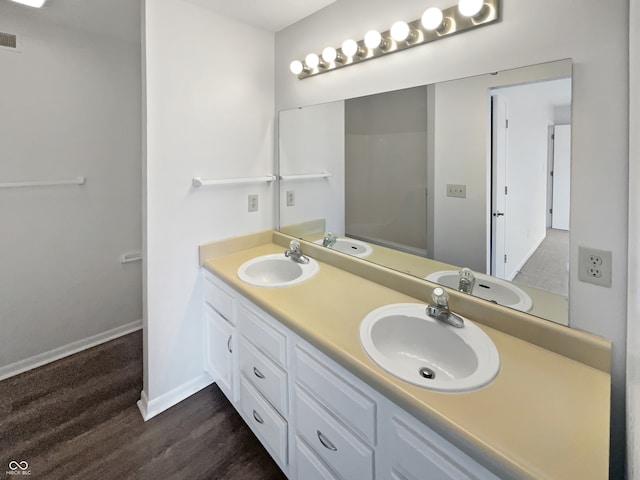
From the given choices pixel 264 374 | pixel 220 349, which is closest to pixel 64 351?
pixel 220 349

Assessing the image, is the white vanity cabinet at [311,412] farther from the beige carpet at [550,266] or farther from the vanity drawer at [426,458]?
the beige carpet at [550,266]

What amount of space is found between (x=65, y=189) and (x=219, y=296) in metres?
1.42

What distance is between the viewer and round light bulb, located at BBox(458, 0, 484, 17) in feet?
3.66

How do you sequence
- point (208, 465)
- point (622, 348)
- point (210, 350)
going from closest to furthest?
point (622, 348) < point (208, 465) < point (210, 350)


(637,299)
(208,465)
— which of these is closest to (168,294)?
(208,465)

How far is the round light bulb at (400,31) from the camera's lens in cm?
132

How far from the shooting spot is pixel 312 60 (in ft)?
5.81

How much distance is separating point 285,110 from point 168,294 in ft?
4.38

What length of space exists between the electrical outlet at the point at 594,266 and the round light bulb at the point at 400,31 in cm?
104

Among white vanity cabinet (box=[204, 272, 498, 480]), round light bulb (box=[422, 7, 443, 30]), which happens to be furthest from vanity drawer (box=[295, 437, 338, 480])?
round light bulb (box=[422, 7, 443, 30])

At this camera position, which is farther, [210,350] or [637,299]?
[210,350]

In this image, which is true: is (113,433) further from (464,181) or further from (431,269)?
(464,181)

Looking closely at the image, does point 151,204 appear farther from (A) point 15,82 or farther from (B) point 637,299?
(B) point 637,299

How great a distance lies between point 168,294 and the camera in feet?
5.86
